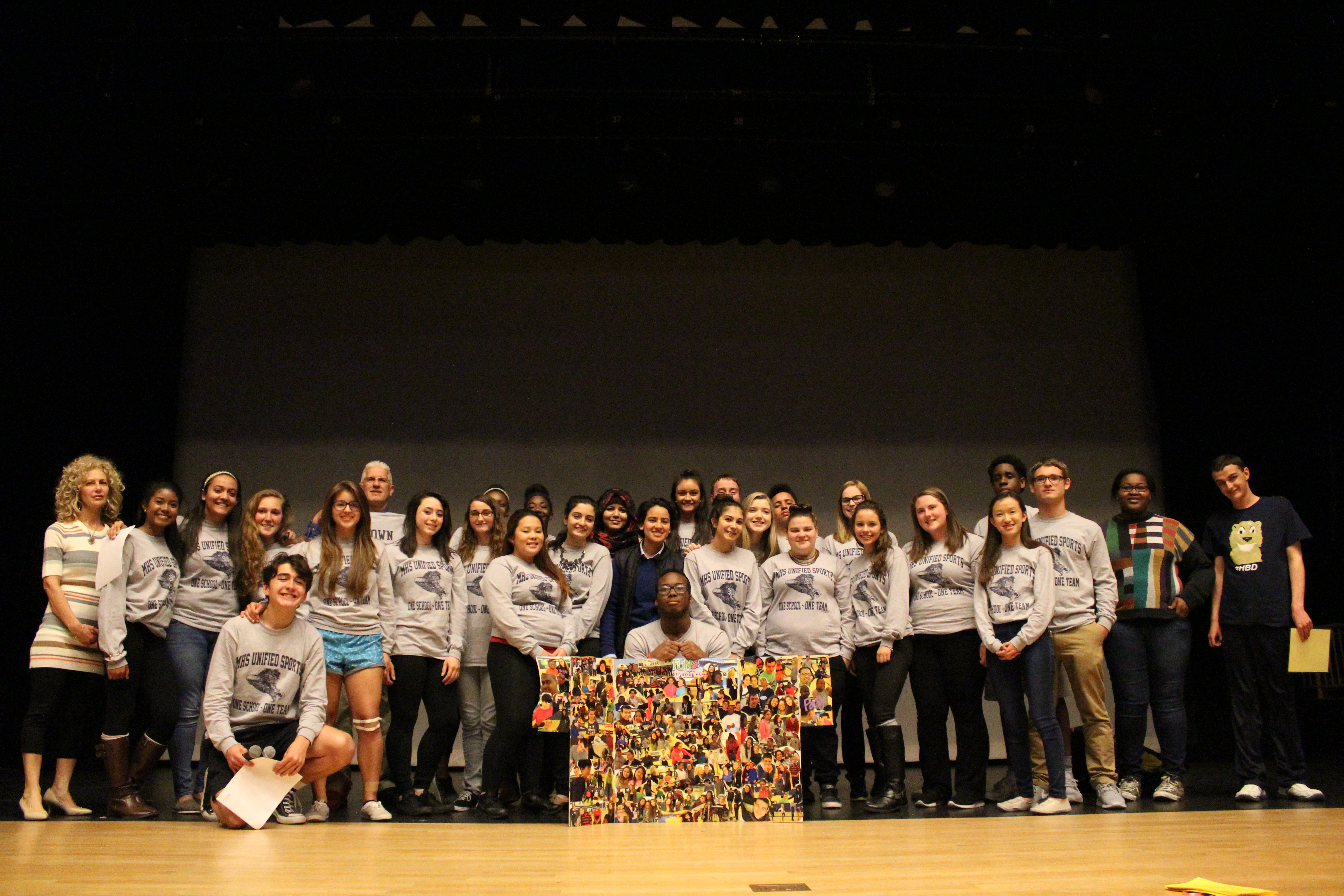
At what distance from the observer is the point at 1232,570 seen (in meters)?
4.76

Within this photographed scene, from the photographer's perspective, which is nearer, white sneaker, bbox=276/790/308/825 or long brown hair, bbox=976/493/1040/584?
white sneaker, bbox=276/790/308/825

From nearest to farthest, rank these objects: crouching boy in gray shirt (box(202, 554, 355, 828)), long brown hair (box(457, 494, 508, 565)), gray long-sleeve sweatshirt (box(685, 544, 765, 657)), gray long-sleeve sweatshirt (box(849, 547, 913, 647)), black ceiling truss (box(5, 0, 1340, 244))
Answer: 1. crouching boy in gray shirt (box(202, 554, 355, 828))
2. gray long-sleeve sweatshirt (box(849, 547, 913, 647))
3. gray long-sleeve sweatshirt (box(685, 544, 765, 657))
4. long brown hair (box(457, 494, 508, 565))
5. black ceiling truss (box(5, 0, 1340, 244))

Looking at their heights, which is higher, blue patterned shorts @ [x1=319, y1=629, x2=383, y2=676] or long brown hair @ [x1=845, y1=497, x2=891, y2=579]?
long brown hair @ [x1=845, y1=497, x2=891, y2=579]

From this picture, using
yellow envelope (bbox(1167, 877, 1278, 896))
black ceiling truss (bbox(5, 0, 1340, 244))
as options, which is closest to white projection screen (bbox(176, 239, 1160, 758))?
black ceiling truss (bbox(5, 0, 1340, 244))

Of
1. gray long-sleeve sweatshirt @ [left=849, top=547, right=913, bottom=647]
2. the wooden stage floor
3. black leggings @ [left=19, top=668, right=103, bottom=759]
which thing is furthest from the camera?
gray long-sleeve sweatshirt @ [left=849, top=547, right=913, bottom=647]

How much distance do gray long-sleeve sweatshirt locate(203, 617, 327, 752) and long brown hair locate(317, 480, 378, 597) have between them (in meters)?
0.32

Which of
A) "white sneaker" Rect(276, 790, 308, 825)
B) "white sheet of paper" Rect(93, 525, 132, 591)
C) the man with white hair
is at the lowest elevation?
"white sneaker" Rect(276, 790, 308, 825)

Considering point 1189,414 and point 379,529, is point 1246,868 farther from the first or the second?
point 1189,414

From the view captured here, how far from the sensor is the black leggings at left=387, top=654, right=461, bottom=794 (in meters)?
4.44

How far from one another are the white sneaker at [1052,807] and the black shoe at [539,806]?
1.95 meters

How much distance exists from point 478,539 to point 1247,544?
3.54 metres

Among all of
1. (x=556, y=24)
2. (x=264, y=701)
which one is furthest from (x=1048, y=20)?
(x=264, y=701)

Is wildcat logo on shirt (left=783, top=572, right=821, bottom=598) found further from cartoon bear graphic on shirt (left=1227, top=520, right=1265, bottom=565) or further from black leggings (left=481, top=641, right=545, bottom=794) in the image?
cartoon bear graphic on shirt (left=1227, top=520, right=1265, bottom=565)

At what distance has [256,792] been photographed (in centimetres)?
381
